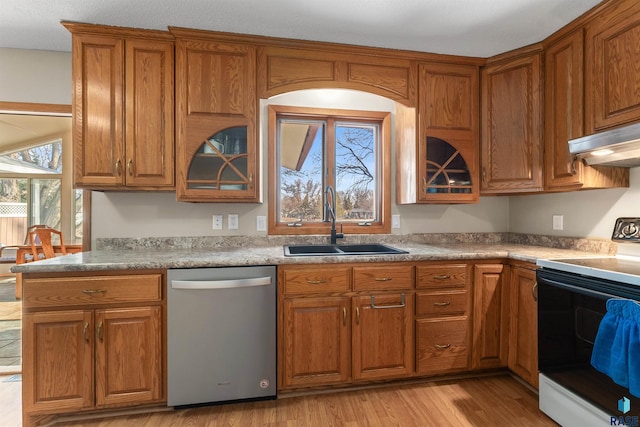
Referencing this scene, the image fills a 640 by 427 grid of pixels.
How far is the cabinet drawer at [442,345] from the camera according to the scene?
6.83ft

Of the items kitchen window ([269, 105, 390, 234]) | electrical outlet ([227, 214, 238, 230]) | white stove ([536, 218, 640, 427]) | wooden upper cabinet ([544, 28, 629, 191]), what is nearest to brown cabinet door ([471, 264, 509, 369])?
white stove ([536, 218, 640, 427])

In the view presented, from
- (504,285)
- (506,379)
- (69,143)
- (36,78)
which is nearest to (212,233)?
(36,78)

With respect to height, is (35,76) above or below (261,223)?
above

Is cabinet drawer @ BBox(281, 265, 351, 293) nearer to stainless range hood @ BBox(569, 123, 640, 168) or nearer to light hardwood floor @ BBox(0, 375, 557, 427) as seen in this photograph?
light hardwood floor @ BBox(0, 375, 557, 427)

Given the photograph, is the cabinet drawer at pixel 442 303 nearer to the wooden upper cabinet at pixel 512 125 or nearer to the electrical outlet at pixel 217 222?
the wooden upper cabinet at pixel 512 125

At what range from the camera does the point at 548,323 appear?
1778 mm

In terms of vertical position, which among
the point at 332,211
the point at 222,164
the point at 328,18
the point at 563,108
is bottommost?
the point at 332,211

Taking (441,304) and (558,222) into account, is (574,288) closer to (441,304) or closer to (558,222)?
(441,304)

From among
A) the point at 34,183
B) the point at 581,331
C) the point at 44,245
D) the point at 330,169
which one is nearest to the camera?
the point at 581,331

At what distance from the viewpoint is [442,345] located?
2104 millimetres

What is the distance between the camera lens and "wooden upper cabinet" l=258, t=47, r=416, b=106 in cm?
219

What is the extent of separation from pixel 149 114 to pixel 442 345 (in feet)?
8.28

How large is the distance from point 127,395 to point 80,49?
7.14 feet

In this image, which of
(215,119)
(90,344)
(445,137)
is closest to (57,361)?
(90,344)
